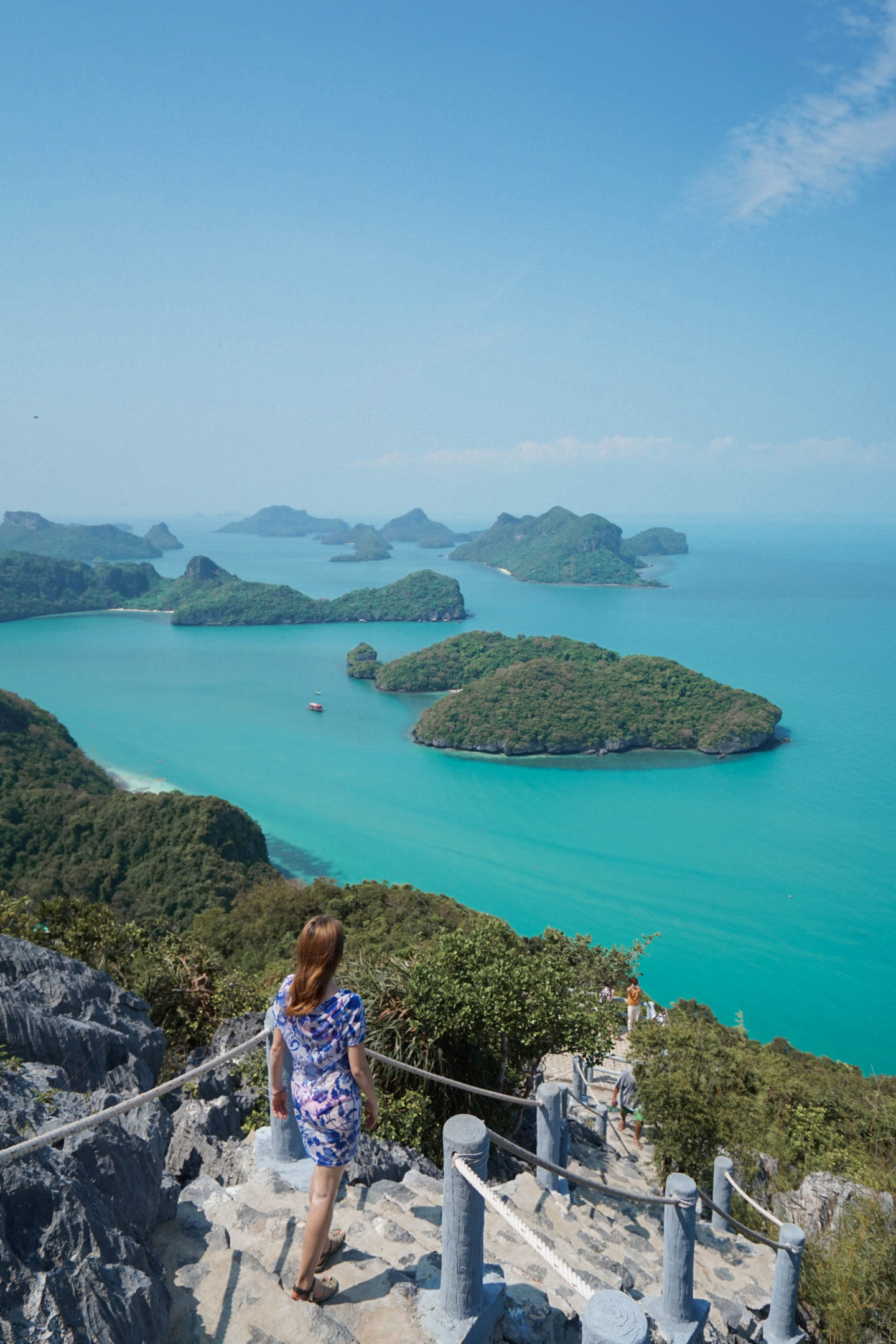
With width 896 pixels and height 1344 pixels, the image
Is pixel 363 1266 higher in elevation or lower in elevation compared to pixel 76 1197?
lower

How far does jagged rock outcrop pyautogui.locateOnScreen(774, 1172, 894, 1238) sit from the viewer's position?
629 centimetres

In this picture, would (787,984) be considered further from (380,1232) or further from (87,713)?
(87,713)

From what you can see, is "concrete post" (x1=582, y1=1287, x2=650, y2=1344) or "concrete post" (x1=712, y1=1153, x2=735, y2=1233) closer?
"concrete post" (x1=582, y1=1287, x2=650, y2=1344)

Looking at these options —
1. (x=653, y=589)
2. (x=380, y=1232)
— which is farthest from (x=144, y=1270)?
(x=653, y=589)

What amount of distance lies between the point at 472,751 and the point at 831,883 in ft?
92.7

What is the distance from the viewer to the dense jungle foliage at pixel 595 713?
2495 inches

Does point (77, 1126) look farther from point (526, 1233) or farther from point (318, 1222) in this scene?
point (526, 1233)

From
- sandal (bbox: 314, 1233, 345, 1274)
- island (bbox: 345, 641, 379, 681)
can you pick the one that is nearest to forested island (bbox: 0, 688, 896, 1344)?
sandal (bbox: 314, 1233, 345, 1274)

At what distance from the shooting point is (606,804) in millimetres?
53281

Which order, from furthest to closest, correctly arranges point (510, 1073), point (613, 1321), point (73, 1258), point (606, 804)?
point (606, 804) → point (510, 1073) → point (73, 1258) → point (613, 1321)

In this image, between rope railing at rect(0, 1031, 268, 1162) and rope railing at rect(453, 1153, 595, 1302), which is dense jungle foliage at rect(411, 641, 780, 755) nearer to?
rope railing at rect(0, 1031, 268, 1162)

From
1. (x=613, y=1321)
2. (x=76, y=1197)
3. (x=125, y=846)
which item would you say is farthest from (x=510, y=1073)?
(x=125, y=846)

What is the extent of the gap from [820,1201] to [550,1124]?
2812 mm

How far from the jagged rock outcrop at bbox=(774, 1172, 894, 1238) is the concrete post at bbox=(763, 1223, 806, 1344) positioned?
3.83ft
